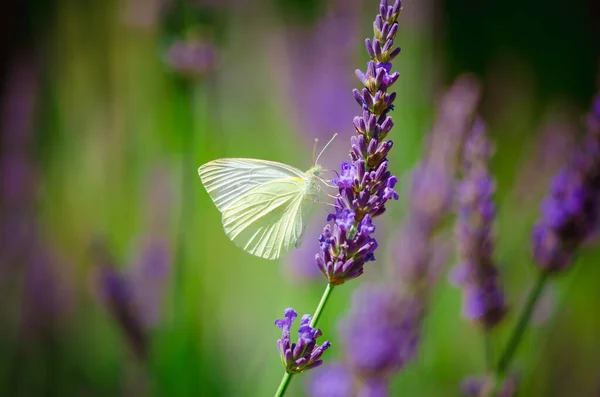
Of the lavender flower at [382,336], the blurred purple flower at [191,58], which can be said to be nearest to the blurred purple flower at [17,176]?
the blurred purple flower at [191,58]

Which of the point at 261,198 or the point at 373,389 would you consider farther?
the point at 261,198

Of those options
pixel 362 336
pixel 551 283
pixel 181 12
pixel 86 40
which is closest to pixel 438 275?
pixel 362 336

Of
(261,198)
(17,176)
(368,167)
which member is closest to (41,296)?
(17,176)

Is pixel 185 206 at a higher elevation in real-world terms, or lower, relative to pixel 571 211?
lower

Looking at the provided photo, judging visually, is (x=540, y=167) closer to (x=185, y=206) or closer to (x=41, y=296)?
(x=185, y=206)

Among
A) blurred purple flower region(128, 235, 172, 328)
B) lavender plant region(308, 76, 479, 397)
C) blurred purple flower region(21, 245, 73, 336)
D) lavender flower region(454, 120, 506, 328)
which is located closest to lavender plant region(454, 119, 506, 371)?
lavender flower region(454, 120, 506, 328)

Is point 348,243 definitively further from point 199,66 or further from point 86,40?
point 86,40
